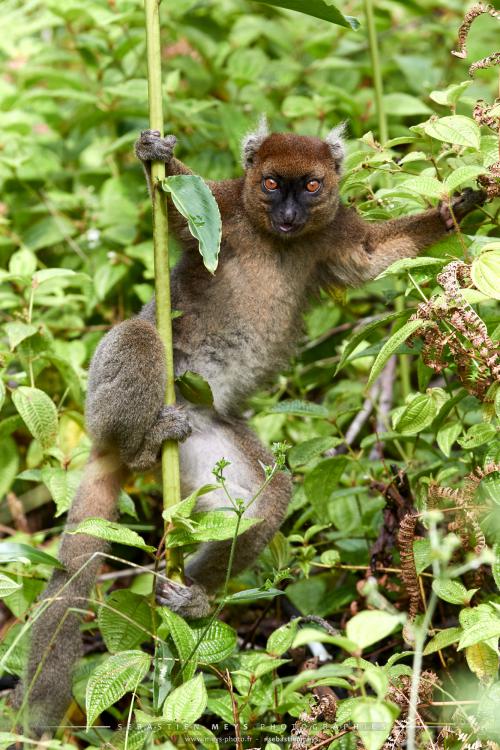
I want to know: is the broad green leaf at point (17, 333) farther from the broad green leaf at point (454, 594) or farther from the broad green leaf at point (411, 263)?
the broad green leaf at point (454, 594)

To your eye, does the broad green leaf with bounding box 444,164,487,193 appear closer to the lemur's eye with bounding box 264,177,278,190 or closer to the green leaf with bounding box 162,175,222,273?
the green leaf with bounding box 162,175,222,273

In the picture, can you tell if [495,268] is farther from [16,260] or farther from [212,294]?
[16,260]

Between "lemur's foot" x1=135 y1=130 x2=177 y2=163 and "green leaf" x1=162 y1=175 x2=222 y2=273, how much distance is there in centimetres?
40

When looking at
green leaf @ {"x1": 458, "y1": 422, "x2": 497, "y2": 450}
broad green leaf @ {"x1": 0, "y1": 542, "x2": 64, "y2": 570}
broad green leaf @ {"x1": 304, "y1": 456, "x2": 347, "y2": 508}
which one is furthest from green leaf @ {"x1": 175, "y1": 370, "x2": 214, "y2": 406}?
green leaf @ {"x1": 458, "y1": 422, "x2": 497, "y2": 450}

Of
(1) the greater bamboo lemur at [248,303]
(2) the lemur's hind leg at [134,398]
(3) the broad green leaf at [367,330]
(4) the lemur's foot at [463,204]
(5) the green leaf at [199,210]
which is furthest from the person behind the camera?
(1) the greater bamboo lemur at [248,303]

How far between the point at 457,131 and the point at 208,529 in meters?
2.10

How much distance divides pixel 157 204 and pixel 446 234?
5.99ft

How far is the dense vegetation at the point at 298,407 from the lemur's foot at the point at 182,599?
0.73 feet

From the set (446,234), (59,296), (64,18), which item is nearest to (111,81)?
(64,18)

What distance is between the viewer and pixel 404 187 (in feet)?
13.4

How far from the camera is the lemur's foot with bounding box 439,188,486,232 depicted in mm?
5004

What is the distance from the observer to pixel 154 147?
4.64 m

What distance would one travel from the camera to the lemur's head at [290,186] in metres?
5.46

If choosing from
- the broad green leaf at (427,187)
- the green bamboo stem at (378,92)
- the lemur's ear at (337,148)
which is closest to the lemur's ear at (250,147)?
the lemur's ear at (337,148)
